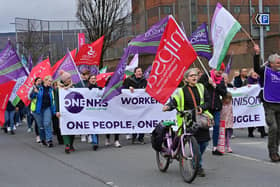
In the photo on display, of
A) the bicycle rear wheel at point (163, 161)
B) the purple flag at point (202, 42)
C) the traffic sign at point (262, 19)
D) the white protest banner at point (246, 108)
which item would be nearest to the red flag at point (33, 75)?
the purple flag at point (202, 42)

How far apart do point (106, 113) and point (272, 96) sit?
445 centimetres

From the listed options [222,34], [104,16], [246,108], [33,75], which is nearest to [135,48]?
[222,34]

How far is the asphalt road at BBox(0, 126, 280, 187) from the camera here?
725 cm

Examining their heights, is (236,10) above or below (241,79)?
above

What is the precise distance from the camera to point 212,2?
23.2 metres

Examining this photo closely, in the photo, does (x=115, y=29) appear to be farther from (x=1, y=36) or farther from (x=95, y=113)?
(x=1, y=36)

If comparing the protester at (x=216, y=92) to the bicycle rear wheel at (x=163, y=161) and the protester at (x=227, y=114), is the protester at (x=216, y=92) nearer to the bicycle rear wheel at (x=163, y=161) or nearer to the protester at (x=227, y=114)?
the protester at (x=227, y=114)

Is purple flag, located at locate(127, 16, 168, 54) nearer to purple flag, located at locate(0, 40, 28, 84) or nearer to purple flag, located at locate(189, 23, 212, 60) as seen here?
purple flag, located at locate(189, 23, 212, 60)

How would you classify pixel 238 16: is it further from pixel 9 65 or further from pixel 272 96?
pixel 272 96

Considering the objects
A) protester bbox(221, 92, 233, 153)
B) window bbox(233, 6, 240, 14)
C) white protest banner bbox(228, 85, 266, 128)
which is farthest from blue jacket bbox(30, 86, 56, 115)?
window bbox(233, 6, 240, 14)

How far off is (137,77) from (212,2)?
485 inches

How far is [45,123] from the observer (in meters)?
11.7

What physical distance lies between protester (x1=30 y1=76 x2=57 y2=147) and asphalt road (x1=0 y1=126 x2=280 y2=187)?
44 cm

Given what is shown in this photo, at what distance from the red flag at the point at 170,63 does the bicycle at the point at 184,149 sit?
1.19 metres
